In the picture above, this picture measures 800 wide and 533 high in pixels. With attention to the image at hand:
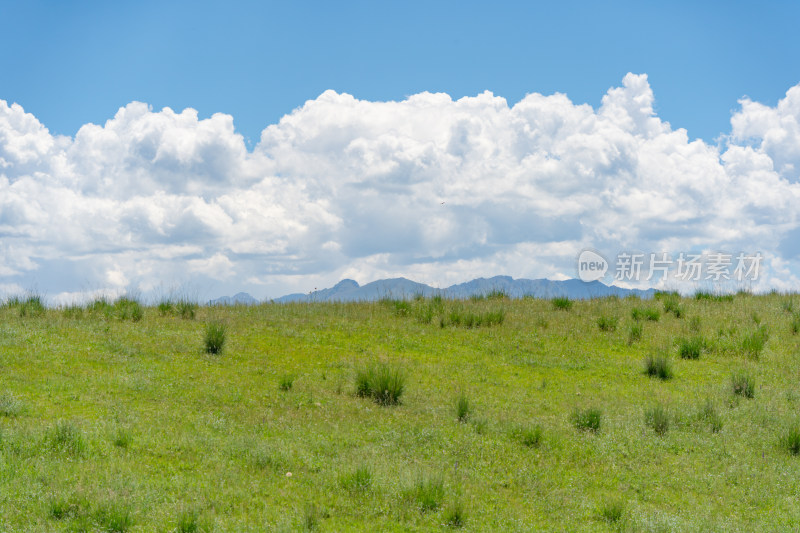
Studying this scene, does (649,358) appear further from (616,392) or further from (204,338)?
(204,338)

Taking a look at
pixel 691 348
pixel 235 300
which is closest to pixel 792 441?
pixel 691 348

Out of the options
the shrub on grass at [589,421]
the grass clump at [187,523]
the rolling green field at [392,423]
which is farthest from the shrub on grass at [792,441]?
the grass clump at [187,523]

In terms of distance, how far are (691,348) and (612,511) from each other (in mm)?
11383

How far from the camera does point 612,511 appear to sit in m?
8.98

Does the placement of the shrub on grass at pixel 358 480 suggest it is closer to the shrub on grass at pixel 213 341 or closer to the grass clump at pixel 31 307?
the shrub on grass at pixel 213 341

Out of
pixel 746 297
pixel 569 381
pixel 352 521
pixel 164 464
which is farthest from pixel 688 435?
pixel 746 297

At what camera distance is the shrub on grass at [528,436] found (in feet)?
37.5

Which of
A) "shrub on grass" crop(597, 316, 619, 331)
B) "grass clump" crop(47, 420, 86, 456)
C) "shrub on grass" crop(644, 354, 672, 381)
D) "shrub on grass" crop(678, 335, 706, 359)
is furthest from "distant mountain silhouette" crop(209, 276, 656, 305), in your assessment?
"grass clump" crop(47, 420, 86, 456)

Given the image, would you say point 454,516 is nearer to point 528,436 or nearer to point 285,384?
point 528,436

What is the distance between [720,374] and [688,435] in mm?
5632

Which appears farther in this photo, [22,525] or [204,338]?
[204,338]

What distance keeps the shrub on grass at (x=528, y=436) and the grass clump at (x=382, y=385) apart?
291 cm

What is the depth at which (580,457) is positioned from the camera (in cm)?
1109

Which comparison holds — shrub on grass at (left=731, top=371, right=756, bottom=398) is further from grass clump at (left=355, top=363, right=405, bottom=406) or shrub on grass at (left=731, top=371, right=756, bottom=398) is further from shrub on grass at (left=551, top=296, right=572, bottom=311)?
shrub on grass at (left=551, top=296, right=572, bottom=311)
